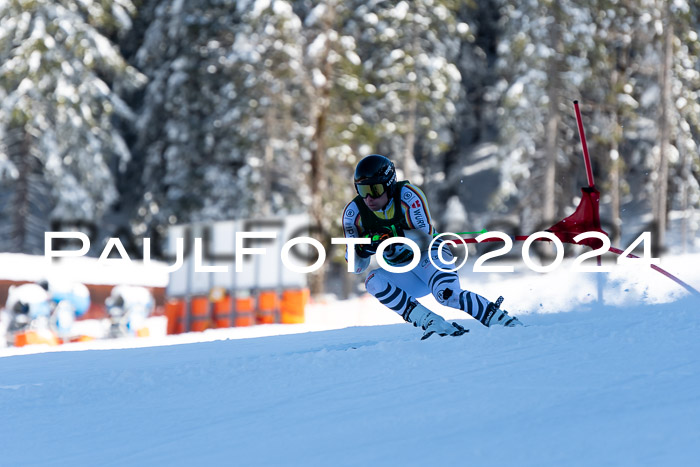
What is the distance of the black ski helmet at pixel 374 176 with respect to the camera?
6.40m

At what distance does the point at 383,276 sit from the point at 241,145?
15.9 m

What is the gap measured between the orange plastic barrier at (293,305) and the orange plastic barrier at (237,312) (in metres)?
0.55

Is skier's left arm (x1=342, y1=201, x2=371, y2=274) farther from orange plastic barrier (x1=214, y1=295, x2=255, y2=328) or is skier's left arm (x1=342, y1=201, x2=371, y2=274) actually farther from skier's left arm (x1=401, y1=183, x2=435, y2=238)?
orange plastic barrier (x1=214, y1=295, x2=255, y2=328)

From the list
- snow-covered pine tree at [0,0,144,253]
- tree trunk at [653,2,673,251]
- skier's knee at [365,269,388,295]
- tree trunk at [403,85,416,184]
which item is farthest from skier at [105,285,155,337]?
tree trunk at [653,2,673,251]

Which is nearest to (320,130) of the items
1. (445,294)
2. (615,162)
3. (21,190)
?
(21,190)

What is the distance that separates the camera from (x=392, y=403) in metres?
4.44

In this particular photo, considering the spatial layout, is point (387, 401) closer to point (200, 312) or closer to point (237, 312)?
Answer: point (237, 312)

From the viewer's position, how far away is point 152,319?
55.6 feet

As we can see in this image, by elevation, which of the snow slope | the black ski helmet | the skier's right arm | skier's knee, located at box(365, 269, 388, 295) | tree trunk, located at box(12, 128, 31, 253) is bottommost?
the snow slope

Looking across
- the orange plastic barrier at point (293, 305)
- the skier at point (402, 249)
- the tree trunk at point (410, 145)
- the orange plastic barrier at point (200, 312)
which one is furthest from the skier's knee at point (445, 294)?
the tree trunk at point (410, 145)

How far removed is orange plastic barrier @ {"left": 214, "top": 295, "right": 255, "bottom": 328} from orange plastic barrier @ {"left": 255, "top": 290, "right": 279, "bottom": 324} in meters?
0.17

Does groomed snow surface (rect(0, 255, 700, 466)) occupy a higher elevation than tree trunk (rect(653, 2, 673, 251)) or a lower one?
lower

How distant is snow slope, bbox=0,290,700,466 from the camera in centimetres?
361

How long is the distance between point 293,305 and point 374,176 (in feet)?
28.1
